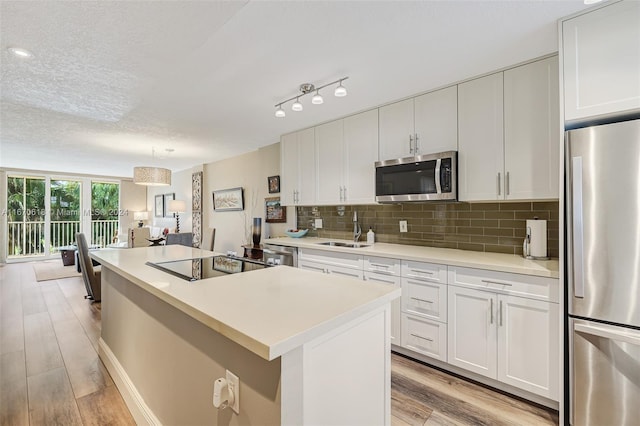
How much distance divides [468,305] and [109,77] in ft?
10.8

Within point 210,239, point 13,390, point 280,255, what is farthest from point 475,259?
point 210,239

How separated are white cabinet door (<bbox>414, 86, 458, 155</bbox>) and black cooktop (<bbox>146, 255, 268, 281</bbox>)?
180 cm

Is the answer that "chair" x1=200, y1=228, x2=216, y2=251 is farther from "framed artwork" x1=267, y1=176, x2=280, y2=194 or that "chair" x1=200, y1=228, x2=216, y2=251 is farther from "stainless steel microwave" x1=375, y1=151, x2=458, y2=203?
"stainless steel microwave" x1=375, y1=151, x2=458, y2=203

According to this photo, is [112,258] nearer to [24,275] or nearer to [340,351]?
[340,351]

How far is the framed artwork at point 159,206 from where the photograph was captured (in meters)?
8.23

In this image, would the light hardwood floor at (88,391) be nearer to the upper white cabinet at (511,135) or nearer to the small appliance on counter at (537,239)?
the small appliance on counter at (537,239)

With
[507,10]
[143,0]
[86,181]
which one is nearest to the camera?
[143,0]

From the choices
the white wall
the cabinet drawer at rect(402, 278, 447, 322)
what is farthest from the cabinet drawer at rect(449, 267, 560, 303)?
the white wall

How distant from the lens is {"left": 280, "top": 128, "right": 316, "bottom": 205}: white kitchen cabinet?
11.8 ft

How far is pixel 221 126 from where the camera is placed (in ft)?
12.0

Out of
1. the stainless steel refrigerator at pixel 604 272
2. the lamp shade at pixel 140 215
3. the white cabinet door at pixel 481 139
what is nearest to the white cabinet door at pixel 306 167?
the white cabinet door at pixel 481 139

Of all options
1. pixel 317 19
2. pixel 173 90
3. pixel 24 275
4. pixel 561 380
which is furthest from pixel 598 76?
pixel 24 275

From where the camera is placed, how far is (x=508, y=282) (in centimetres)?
192

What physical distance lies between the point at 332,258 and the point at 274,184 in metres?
2.02
